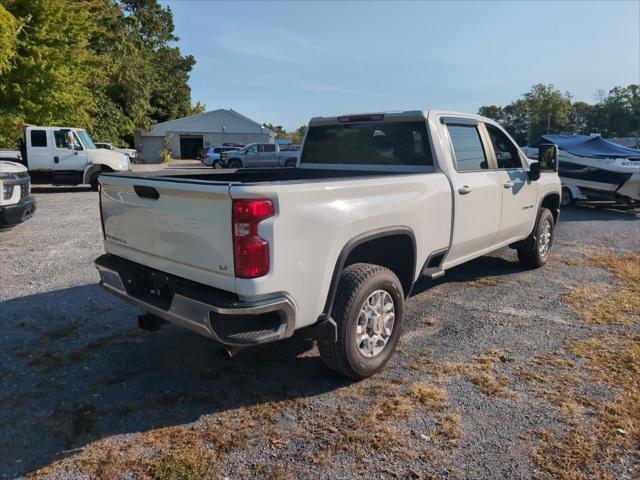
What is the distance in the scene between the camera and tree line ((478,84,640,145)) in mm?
77125

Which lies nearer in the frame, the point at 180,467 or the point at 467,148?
the point at 180,467

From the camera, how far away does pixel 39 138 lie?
49.0ft

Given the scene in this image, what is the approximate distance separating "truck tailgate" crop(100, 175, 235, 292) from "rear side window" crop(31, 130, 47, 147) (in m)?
13.4

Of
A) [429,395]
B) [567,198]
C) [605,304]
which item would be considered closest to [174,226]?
[429,395]

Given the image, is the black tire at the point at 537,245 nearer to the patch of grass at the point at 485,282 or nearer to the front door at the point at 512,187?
the front door at the point at 512,187

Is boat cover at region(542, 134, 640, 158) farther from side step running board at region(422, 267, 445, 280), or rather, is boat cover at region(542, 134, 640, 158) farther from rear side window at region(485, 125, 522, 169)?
side step running board at region(422, 267, 445, 280)

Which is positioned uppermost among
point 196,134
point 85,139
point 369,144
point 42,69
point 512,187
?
point 42,69

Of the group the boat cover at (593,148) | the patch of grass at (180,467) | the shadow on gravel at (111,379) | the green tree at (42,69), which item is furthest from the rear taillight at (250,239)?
the green tree at (42,69)

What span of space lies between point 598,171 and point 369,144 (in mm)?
9740

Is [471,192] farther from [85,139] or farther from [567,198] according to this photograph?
[85,139]

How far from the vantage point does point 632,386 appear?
347 centimetres

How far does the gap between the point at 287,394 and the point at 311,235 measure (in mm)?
1223

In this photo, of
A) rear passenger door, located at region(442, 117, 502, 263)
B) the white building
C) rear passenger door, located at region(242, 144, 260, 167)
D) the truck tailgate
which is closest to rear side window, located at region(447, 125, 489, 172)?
rear passenger door, located at region(442, 117, 502, 263)

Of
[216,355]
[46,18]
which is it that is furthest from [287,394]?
[46,18]
